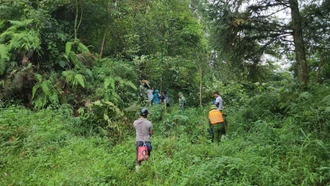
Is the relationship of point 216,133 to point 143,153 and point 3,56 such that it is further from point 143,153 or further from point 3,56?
point 3,56

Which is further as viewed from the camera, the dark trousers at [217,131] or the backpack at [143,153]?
the dark trousers at [217,131]

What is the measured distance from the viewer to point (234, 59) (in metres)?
9.44

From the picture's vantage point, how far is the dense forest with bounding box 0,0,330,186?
4918 millimetres

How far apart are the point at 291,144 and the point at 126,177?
3.63 metres

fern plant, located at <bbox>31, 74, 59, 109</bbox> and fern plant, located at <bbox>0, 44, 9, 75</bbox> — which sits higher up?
fern plant, located at <bbox>0, 44, 9, 75</bbox>

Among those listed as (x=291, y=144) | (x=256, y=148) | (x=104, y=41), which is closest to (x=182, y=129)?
(x=256, y=148)

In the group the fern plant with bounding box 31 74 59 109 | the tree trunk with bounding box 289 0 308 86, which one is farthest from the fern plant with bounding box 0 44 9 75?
the tree trunk with bounding box 289 0 308 86

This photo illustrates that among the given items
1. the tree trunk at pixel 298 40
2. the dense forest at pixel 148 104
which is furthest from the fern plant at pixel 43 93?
the tree trunk at pixel 298 40

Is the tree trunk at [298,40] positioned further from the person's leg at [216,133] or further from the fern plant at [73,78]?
the fern plant at [73,78]

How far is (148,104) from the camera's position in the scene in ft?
37.5

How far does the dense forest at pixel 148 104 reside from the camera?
4.92 metres

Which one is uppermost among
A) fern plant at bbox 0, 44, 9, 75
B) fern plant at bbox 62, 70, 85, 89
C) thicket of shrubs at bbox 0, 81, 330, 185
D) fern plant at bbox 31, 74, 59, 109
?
fern plant at bbox 0, 44, 9, 75

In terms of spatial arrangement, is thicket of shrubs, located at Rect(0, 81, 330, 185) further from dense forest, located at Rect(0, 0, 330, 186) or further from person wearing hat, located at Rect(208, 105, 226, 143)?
person wearing hat, located at Rect(208, 105, 226, 143)

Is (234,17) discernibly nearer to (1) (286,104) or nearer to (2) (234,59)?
(2) (234,59)
